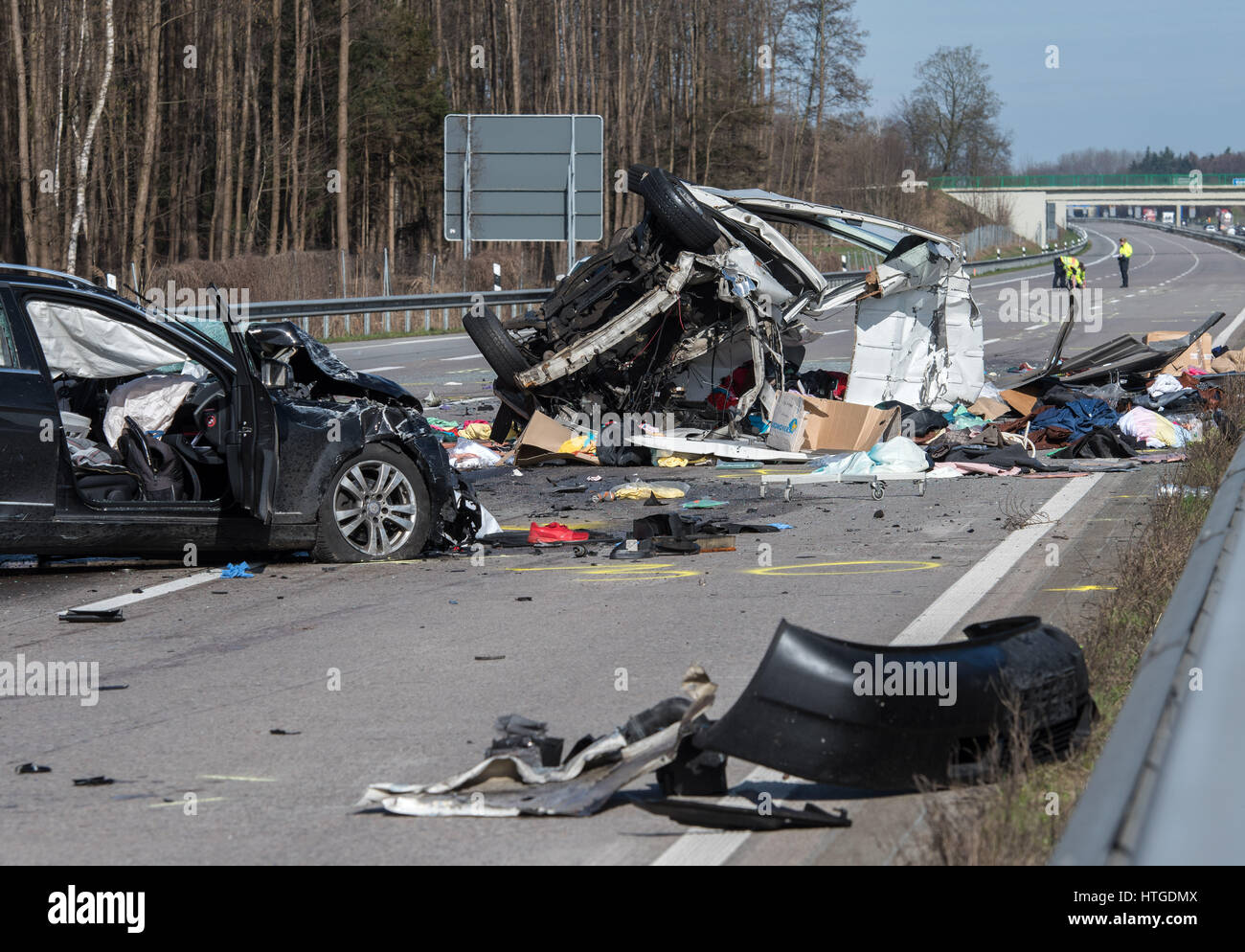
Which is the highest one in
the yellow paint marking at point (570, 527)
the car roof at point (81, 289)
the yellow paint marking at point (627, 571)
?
the car roof at point (81, 289)

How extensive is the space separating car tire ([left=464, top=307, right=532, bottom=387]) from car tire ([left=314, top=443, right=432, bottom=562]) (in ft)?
14.7

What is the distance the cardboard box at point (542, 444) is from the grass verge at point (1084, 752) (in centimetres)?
550

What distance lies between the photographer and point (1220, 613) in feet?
13.0

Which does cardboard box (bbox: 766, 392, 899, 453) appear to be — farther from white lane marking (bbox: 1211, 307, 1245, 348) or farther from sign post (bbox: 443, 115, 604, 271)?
sign post (bbox: 443, 115, 604, 271)

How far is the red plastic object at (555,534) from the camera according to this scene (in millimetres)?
9602

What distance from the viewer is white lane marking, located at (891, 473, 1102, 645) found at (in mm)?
6557

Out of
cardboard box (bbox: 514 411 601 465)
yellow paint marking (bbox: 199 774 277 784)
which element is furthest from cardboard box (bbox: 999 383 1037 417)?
yellow paint marking (bbox: 199 774 277 784)

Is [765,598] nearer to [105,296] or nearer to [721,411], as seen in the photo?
[105,296]

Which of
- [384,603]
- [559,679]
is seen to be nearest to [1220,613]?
[559,679]

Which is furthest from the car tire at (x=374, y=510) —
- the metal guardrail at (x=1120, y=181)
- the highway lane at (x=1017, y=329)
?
the metal guardrail at (x=1120, y=181)

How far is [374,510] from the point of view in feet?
28.7

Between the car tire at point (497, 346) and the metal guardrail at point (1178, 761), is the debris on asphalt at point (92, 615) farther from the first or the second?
the car tire at point (497, 346)

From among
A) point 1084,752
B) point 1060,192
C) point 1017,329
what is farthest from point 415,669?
point 1060,192

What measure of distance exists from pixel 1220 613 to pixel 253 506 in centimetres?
565
